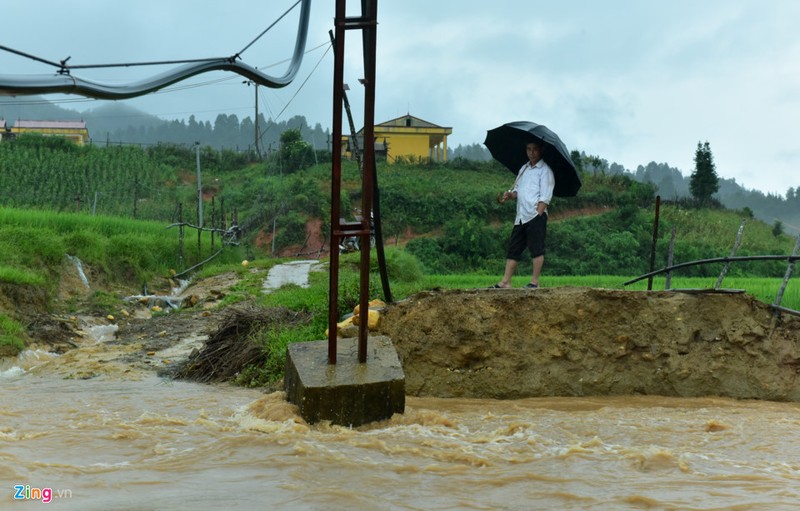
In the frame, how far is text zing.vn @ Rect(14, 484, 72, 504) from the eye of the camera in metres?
4.56

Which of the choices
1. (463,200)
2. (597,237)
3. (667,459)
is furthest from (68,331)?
(463,200)

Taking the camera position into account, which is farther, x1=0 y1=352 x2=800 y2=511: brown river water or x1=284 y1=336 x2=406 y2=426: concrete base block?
x1=284 y1=336 x2=406 y2=426: concrete base block

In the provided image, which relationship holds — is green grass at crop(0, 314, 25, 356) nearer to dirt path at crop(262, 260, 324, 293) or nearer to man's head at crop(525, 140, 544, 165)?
dirt path at crop(262, 260, 324, 293)

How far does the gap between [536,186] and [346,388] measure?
351cm

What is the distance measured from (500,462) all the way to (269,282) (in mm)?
12086

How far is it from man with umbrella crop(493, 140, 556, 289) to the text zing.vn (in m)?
5.02

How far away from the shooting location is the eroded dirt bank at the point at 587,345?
7941 mm

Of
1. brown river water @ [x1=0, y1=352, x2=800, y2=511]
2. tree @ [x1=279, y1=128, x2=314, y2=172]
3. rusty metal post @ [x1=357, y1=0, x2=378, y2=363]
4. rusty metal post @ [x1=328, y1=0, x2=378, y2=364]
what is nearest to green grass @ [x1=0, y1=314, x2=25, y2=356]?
brown river water @ [x1=0, y1=352, x2=800, y2=511]

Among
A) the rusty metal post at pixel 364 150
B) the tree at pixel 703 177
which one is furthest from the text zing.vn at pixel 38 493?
the tree at pixel 703 177

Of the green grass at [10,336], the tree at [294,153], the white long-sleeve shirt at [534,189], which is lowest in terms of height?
the green grass at [10,336]

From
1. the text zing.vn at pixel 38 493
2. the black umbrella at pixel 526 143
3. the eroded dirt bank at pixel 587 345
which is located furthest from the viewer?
the black umbrella at pixel 526 143

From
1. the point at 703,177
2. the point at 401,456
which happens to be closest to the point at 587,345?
the point at 401,456

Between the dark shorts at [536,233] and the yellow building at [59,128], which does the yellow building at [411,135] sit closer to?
the yellow building at [59,128]

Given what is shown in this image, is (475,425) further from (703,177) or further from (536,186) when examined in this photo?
(703,177)
